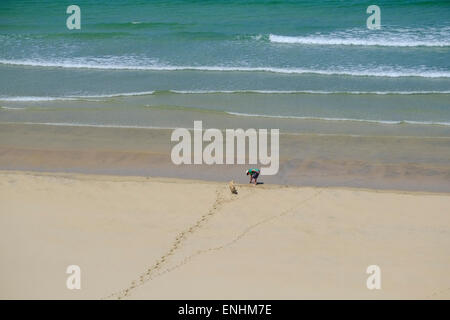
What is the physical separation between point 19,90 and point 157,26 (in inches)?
339

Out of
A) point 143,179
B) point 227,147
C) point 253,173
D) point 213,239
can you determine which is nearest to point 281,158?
point 227,147

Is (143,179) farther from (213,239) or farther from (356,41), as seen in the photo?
(356,41)

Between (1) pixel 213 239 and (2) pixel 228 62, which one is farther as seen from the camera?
(2) pixel 228 62

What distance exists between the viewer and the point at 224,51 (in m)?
25.2

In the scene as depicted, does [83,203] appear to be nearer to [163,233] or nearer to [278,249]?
[163,233]

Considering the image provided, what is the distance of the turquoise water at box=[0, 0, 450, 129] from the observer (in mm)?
20141

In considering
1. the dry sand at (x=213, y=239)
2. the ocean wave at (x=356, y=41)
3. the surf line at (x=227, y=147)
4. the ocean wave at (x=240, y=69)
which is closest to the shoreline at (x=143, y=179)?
the dry sand at (x=213, y=239)

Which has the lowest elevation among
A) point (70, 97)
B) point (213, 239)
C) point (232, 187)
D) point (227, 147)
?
point (213, 239)

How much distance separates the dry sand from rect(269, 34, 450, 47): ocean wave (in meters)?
12.1

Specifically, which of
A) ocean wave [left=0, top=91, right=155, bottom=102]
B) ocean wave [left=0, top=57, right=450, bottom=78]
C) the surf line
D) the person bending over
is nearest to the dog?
the person bending over

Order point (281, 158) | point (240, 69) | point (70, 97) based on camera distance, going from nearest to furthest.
→ 1. point (281, 158)
2. point (70, 97)
3. point (240, 69)

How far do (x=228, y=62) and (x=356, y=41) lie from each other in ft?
18.5

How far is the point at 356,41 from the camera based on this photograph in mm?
25719
